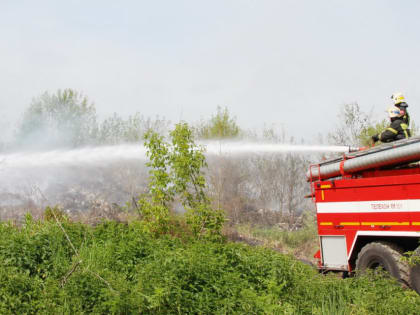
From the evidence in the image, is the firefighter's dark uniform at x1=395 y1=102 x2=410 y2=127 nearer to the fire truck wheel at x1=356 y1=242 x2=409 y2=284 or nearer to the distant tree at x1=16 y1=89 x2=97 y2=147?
the fire truck wheel at x1=356 y1=242 x2=409 y2=284

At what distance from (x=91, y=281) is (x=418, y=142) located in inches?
199

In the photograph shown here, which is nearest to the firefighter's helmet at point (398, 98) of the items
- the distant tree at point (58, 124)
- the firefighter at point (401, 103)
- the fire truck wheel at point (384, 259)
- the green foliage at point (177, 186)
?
the firefighter at point (401, 103)

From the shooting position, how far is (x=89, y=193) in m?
20.5

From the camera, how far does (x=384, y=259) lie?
728cm

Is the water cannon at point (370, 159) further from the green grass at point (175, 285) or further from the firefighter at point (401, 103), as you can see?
the green grass at point (175, 285)

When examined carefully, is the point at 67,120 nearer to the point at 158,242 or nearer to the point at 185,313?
the point at 158,242

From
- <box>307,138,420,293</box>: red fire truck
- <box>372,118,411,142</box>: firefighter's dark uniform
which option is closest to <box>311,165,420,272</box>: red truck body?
<box>307,138,420,293</box>: red fire truck

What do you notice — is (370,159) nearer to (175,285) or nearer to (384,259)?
(384,259)

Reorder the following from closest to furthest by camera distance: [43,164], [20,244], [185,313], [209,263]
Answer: [185,313]
[209,263]
[20,244]
[43,164]

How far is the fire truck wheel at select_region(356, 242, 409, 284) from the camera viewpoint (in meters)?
6.98

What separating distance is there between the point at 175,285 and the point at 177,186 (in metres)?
4.84

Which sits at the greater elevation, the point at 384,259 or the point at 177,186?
the point at 177,186

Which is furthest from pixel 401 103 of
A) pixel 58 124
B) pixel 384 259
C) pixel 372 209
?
pixel 58 124

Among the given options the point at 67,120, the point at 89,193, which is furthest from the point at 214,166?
the point at 67,120
